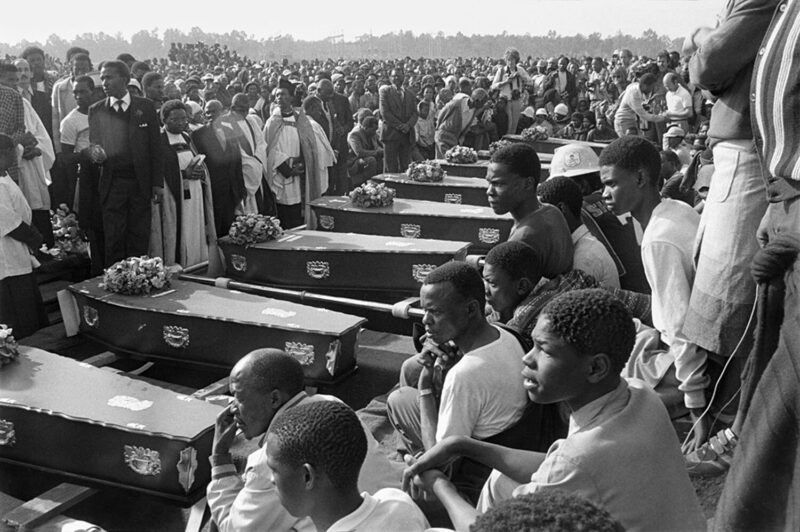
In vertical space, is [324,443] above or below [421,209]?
above

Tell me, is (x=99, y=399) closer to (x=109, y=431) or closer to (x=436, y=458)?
(x=109, y=431)

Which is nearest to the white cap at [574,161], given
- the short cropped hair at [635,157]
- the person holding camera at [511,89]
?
the short cropped hair at [635,157]

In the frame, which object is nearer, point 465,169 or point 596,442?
point 596,442

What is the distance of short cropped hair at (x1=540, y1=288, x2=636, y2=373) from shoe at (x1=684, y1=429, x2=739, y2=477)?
4.25ft

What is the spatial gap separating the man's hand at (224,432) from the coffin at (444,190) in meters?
6.00

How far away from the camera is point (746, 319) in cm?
313

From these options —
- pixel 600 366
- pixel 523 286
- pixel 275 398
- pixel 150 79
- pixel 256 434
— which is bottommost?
pixel 256 434

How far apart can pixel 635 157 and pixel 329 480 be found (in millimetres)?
2302

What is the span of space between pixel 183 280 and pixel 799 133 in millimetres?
4830

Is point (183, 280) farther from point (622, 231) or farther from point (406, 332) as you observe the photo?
point (622, 231)

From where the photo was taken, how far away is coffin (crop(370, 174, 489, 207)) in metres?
8.84

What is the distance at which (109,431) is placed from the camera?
3740 millimetres

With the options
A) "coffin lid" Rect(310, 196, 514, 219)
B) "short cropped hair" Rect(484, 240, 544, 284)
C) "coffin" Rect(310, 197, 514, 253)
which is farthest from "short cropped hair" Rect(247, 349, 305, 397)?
"coffin lid" Rect(310, 196, 514, 219)

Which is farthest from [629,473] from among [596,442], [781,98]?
[781,98]
